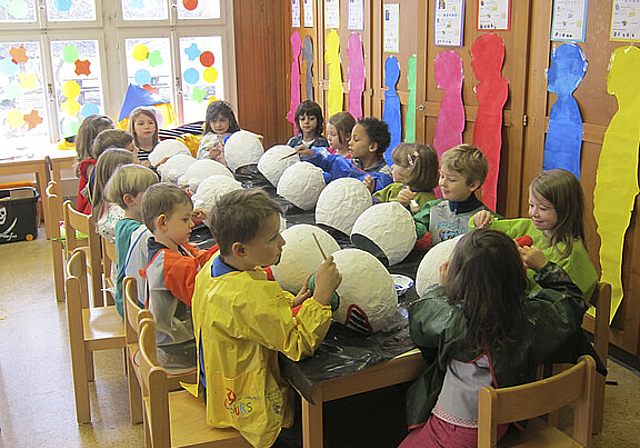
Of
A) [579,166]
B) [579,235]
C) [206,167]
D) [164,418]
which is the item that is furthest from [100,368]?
[579,166]

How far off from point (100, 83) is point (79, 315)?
3.98 metres

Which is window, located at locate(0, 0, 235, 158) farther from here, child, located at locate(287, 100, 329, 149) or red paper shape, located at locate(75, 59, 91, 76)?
child, located at locate(287, 100, 329, 149)

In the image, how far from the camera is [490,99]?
11.1ft

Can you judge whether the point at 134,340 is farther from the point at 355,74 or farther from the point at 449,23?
the point at 355,74

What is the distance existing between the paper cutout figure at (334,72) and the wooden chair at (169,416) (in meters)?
3.74

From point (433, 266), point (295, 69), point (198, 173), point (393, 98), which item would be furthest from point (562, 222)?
point (295, 69)

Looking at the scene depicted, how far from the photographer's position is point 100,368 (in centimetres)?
301

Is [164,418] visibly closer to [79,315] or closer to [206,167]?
[79,315]

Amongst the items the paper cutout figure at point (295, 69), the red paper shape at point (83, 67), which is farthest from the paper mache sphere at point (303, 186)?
the red paper shape at point (83, 67)

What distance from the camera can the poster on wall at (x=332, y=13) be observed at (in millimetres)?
5141

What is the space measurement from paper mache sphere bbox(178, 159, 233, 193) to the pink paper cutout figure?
2.12m

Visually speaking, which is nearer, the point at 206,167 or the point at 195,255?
the point at 195,255

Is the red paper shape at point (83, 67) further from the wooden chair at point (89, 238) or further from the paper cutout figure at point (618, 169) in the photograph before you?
the paper cutout figure at point (618, 169)

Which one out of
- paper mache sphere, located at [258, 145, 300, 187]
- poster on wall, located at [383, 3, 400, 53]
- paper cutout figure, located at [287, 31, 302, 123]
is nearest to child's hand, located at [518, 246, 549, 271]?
paper mache sphere, located at [258, 145, 300, 187]
